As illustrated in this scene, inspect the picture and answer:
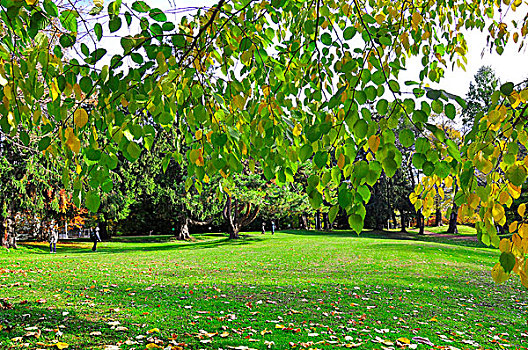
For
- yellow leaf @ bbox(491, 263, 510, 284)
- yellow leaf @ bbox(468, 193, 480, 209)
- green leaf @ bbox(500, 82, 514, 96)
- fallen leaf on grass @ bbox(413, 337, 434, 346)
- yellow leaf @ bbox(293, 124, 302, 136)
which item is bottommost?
fallen leaf on grass @ bbox(413, 337, 434, 346)

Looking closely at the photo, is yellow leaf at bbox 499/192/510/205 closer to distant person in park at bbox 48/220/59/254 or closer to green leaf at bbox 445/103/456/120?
green leaf at bbox 445/103/456/120

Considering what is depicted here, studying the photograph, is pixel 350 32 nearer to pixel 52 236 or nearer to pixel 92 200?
pixel 92 200

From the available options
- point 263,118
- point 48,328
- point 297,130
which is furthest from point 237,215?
point 263,118

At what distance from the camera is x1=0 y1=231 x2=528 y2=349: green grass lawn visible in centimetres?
383

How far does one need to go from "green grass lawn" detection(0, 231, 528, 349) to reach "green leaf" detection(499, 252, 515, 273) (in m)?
2.79

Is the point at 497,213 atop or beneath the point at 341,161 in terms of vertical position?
beneath

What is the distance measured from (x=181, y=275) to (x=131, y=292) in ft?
6.61

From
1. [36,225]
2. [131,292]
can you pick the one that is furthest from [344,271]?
[36,225]

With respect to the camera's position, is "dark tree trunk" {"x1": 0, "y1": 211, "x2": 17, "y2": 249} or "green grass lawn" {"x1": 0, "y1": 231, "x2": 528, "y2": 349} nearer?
"green grass lawn" {"x1": 0, "y1": 231, "x2": 528, "y2": 349}

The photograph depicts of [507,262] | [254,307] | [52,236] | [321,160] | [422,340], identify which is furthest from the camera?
[52,236]

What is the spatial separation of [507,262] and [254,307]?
4.25 metres

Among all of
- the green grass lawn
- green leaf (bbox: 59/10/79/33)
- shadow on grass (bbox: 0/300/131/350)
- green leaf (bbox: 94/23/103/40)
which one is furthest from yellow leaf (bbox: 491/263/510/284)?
shadow on grass (bbox: 0/300/131/350)

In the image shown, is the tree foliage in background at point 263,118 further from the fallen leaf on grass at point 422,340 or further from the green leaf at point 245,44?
the fallen leaf on grass at point 422,340

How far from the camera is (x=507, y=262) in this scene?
1254 millimetres
